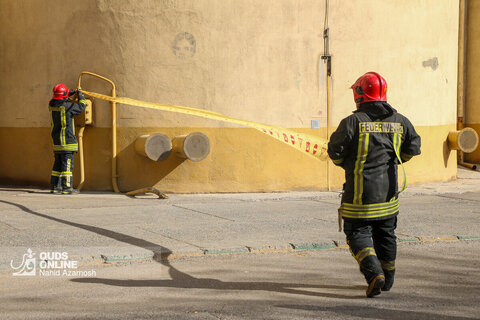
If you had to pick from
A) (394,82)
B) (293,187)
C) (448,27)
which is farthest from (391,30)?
(293,187)

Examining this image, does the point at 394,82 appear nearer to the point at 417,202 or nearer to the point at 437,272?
the point at 417,202

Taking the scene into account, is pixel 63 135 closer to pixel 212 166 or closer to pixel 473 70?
pixel 212 166

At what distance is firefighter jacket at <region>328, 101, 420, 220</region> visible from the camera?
551cm

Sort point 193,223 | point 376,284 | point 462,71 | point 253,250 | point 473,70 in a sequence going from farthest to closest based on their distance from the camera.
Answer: point 473,70
point 462,71
point 193,223
point 253,250
point 376,284

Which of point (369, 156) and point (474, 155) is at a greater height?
point (369, 156)

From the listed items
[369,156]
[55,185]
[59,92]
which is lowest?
[55,185]

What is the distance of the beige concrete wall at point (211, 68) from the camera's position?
12.0m

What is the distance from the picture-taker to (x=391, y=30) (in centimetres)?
1306

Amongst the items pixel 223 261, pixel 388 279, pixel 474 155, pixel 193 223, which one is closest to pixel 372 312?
pixel 388 279

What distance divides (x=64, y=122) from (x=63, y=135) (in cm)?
23

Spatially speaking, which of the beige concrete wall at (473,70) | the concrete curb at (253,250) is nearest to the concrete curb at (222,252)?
the concrete curb at (253,250)

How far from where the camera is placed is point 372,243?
5590mm

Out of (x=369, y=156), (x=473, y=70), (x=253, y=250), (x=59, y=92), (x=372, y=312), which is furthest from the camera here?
(x=473, y=70)

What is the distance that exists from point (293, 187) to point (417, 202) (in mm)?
2394
